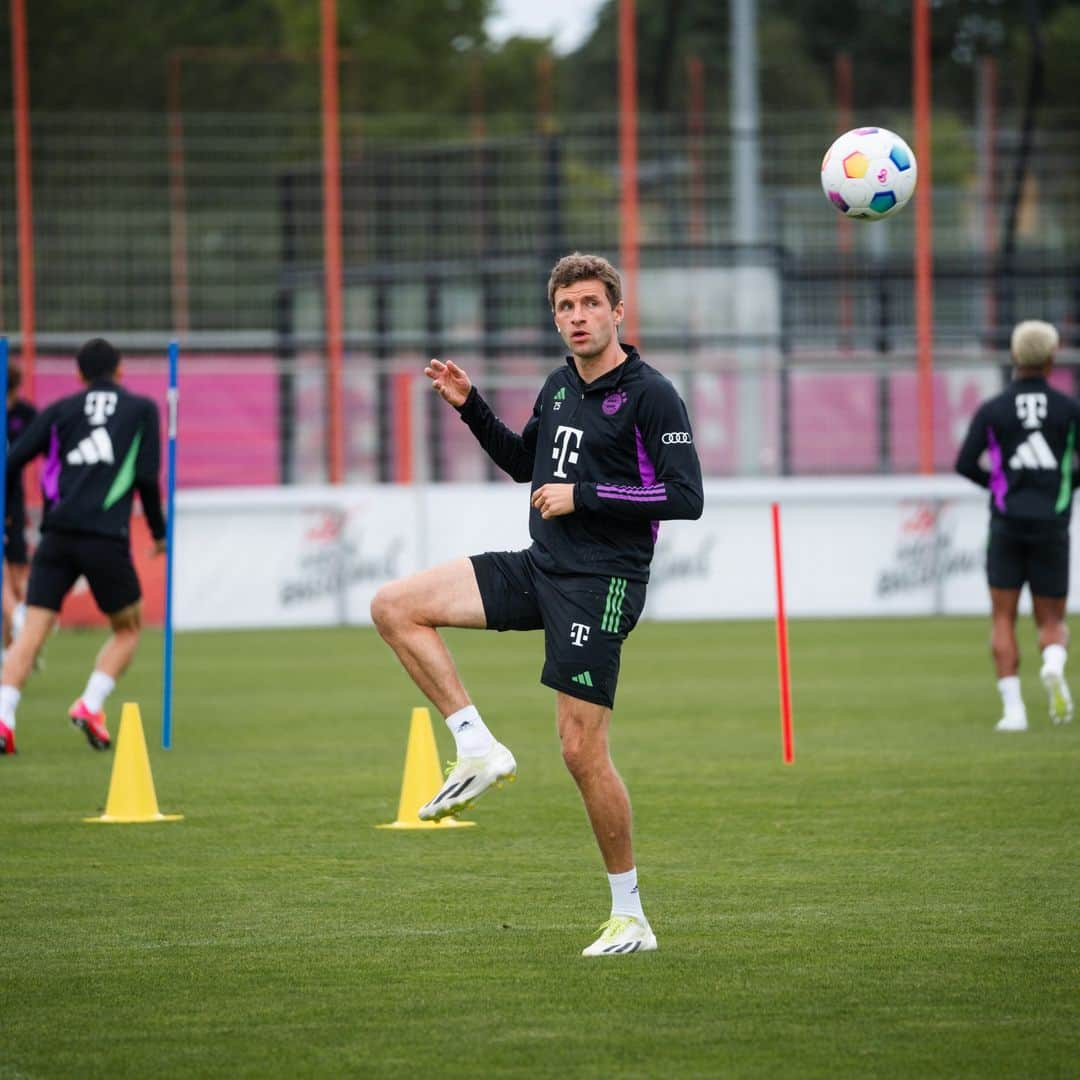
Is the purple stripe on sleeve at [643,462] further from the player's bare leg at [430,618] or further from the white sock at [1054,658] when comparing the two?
the white sock at [1054,658]

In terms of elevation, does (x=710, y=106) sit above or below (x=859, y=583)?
above

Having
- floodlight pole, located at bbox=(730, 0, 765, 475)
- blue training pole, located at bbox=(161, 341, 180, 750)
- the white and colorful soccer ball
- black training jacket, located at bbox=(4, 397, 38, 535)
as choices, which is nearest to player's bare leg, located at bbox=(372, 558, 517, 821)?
the white and colorful soccer ball

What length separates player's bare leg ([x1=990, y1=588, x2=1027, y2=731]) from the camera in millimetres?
12898

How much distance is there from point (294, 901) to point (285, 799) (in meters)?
2.73

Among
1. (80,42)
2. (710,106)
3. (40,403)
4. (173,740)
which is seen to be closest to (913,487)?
(40,403)

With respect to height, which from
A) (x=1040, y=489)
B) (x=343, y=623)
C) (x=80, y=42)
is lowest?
(x=343, y=623)

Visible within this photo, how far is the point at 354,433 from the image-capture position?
25.7 metres

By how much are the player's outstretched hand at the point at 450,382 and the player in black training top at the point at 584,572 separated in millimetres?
373

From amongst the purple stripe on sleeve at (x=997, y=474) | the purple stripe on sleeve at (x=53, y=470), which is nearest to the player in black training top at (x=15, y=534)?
the purple stripe on sleeve at (x=53, y=470)

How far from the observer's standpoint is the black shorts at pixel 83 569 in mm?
12227

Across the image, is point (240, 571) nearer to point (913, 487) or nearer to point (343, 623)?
point (343, 623)

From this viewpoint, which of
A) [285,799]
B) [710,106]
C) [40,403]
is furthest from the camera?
[710,106]

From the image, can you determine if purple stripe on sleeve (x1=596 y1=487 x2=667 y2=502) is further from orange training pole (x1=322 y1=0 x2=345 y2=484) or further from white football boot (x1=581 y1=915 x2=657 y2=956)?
orange training pole (x1=322 y1=0 x2=345 y2=484)

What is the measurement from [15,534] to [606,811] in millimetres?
11278
